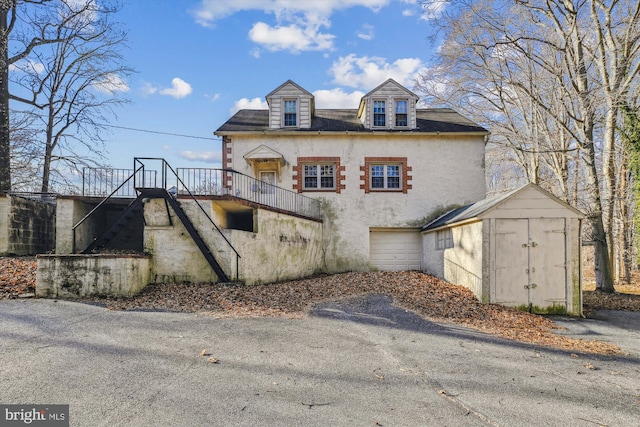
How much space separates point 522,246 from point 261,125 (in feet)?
38.3

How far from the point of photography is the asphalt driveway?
3803mm

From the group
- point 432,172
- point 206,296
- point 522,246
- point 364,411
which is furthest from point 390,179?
point 364,411

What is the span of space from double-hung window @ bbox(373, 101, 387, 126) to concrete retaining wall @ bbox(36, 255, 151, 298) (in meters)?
11.9

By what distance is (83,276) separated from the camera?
884 centimetres

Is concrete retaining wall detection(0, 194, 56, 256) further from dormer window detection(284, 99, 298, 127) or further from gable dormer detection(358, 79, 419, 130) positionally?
gable dormer detection(358, 79, 419, 130)

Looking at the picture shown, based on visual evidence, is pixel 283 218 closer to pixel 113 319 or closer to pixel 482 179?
pixel 113 319

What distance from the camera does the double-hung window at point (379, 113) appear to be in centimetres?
1681

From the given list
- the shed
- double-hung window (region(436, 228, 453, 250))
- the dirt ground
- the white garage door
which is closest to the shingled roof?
the white garage door

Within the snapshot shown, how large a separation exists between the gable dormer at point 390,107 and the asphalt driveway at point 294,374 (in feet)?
36.6

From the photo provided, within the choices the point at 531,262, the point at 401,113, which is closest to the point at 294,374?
the point at 531,262

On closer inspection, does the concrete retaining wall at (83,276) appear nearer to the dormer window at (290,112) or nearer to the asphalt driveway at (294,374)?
the asphalt driveway at (294,374)

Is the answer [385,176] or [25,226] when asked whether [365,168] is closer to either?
→ [385,176]

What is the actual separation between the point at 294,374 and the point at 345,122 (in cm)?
1419

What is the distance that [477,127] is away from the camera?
1631cm
